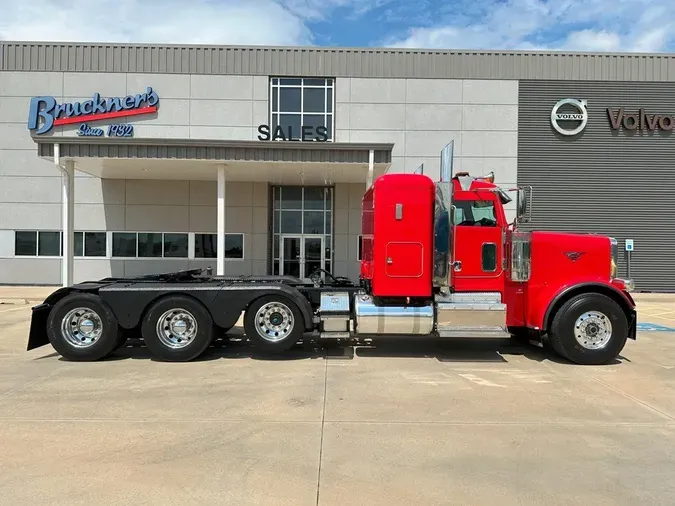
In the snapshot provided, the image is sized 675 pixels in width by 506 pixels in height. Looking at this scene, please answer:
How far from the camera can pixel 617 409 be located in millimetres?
5414

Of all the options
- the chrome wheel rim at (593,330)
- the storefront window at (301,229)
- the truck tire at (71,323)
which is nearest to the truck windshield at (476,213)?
the chrome wheel rim at (593,330)

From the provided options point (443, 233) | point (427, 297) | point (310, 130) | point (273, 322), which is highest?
point (310, 130)

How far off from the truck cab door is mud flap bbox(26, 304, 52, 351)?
6.38 m

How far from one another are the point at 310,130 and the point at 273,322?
44.8ft

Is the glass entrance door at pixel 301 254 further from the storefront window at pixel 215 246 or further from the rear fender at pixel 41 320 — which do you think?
the rear fender at pixel 41 320

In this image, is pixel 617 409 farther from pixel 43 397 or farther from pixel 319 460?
pixel 43 397

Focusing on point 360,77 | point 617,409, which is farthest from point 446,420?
point 360,77

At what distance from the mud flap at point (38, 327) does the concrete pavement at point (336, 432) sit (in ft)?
1.11

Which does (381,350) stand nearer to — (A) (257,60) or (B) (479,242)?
(B) (479,242)

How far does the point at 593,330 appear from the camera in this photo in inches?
293

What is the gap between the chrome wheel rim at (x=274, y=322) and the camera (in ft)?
24.9

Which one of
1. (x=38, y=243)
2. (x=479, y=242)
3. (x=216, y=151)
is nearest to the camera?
(x=479, y=242)

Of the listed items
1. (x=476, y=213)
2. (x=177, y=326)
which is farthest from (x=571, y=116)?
(x=177, y=326)

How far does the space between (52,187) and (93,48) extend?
5.86 m
